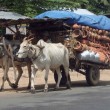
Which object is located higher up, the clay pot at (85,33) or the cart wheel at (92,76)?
the clay pot at (85,33)

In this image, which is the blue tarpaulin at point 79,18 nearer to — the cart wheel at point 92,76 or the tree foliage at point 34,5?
the cart wheel at point 92,76

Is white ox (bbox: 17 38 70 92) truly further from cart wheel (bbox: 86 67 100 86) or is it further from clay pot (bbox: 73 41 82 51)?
cart wheel (bbox: 86 67 100 86)

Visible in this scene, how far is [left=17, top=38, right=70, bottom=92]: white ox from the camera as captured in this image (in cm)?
1630

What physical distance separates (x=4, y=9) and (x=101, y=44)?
940cm

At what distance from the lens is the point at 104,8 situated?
41.1 m

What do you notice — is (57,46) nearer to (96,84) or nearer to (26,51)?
(26,51)

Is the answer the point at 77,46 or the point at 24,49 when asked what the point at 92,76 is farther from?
the point at 24,49

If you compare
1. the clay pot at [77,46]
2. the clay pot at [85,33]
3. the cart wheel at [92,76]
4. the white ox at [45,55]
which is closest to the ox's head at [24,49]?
the white ox at [45,55]

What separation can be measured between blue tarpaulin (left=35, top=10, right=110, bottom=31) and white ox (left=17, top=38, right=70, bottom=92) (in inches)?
49.3

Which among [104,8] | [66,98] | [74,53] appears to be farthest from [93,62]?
[104,8]

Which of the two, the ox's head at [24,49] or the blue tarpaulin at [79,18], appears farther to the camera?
the blue tarpaulin at [79,18]

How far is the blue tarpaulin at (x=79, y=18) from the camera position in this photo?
718 inches

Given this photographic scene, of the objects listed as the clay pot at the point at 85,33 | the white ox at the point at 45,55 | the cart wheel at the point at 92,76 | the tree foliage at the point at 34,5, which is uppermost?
A: the tree foliage at the point at 34,5

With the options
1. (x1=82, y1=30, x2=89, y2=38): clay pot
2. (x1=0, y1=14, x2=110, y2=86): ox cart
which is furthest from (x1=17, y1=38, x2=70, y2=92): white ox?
(x1=82, y1=30, x2=89, y2=38): clay pot
